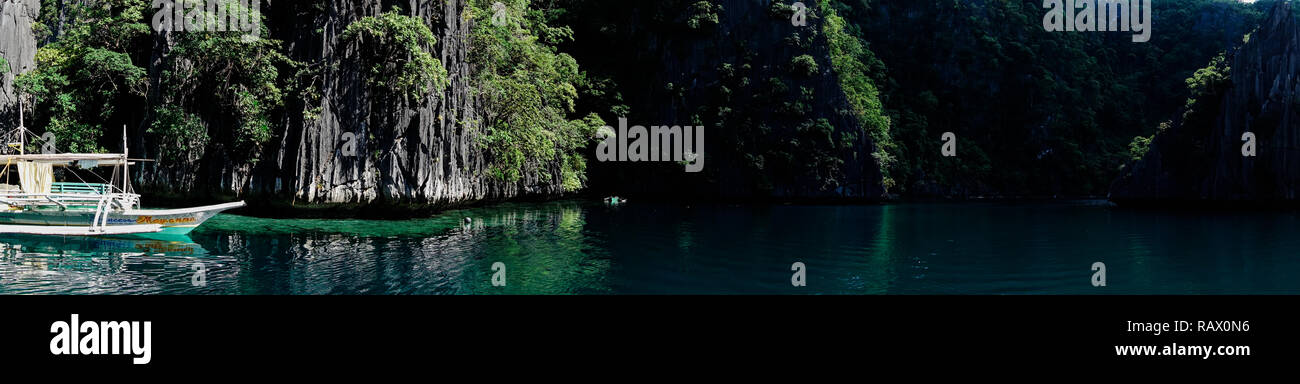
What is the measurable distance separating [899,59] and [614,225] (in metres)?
76.5

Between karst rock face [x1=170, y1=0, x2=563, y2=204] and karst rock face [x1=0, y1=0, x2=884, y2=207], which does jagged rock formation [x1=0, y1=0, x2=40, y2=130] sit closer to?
karst rock face [x1=0, y1=0, x2=884, y2=207]

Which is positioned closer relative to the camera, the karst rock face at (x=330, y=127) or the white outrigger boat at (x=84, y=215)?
the white outrigger boat at (x=84, y=215)

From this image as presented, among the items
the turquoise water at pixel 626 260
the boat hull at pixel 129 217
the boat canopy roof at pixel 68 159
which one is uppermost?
A: the boat canopy roof at pixel 68 159

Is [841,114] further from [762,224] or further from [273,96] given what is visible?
[273,96]

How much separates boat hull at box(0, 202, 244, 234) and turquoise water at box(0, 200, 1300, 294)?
450 millimetres

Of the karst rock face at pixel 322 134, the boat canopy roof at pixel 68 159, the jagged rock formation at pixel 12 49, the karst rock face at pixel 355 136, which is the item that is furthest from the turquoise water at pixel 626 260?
the jagged rock formation at pixel 12 49

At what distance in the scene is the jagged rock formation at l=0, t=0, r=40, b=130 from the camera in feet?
95.3

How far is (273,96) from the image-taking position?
89.2ft

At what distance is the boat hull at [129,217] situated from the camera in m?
20.6

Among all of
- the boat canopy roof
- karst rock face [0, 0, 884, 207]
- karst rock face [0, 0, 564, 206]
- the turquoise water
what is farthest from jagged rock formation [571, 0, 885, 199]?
the boat canopy roof

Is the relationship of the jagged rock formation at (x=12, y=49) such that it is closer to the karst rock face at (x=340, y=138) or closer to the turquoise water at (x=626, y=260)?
the karst rock face at (x=340, y=138)

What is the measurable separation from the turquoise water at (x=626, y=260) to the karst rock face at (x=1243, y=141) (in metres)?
30.5
